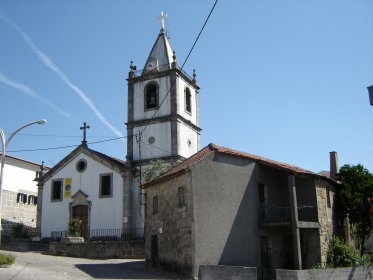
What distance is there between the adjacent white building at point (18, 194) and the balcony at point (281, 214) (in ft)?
71.7

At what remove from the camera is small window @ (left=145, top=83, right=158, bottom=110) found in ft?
117

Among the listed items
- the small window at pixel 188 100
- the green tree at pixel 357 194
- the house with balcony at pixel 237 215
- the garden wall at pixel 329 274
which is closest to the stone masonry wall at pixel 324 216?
the house with balcony at pixel 237 215

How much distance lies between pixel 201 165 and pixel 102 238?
1437cm

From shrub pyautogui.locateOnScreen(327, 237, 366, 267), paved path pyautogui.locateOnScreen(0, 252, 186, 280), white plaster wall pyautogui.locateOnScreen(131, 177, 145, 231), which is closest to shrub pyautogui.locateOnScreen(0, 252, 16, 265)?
paved path pyautogui.locateOnScreen(0, 252, 186, 280)

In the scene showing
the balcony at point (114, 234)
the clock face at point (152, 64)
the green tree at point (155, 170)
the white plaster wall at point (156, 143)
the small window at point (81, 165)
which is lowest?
the balcony at point (114, 234)

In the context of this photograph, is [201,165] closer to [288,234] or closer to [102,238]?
[288,234]

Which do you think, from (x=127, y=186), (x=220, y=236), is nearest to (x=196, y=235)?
(x=220, y=236)

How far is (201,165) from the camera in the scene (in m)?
20.5

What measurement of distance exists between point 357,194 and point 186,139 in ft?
46.7

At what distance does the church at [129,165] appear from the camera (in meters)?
32.3

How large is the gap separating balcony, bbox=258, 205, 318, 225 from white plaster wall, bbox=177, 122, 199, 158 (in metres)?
12.1

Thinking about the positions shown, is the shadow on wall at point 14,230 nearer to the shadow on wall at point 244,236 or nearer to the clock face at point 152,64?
the clock face at point 152,64

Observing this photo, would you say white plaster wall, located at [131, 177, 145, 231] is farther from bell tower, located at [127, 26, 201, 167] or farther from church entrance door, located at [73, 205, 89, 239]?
church entrance door, located at [73, 205, 89, 239]

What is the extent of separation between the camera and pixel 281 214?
23.0 m
